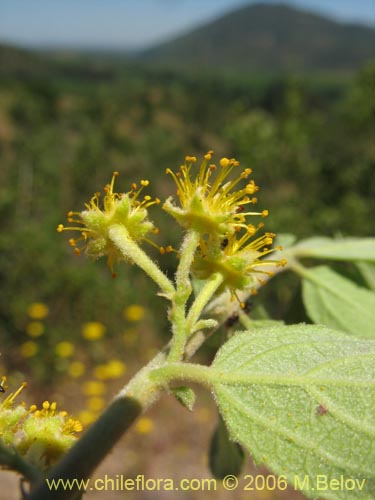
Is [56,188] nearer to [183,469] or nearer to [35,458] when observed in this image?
[183,469]

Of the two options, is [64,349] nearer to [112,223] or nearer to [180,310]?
[112,223]

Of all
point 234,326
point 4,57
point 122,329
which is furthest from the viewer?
point 4,57

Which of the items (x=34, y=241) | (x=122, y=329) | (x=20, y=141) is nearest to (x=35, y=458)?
(x=122, y=329)

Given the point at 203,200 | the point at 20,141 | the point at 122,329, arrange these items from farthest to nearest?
1. the point at 20,141
2. the point at 122,329
3. the point at 203,200

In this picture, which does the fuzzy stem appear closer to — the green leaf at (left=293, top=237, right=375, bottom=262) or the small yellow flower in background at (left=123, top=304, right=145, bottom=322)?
the green leaf at (left=293, top=237, right=375, bottom=262)

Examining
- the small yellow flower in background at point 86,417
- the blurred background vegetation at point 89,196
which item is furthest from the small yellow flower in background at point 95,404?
the small yellow flower in background at point 86,417

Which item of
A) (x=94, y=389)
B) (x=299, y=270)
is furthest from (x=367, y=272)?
(x=94, y=389)

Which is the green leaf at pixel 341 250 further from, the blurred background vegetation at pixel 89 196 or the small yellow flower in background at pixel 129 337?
the small yellow flower in background at pixel 129 337
